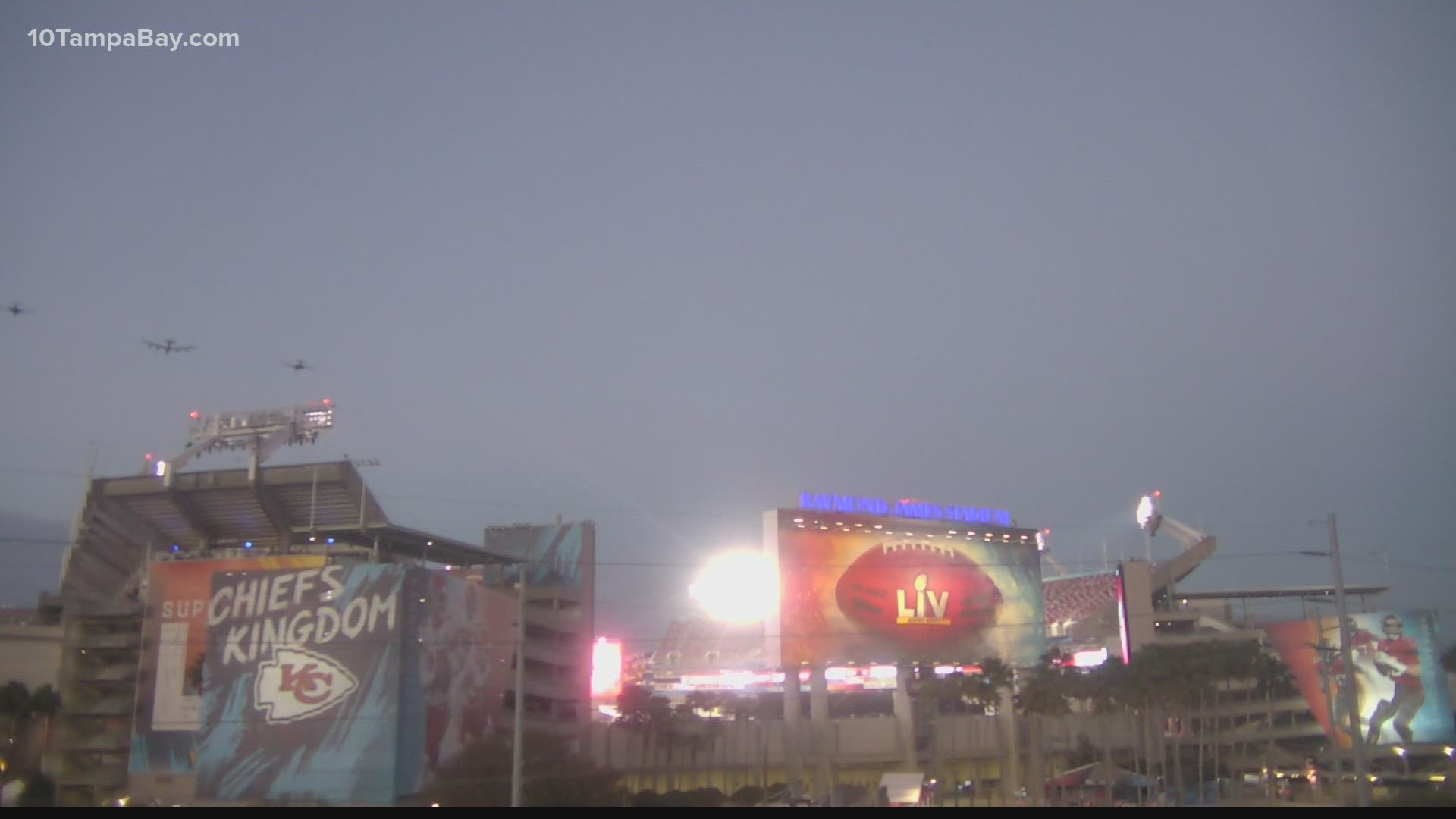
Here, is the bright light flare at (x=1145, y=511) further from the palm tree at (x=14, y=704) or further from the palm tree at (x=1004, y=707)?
the palm tree at (x=14, y=704)

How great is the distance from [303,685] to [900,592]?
137 feet

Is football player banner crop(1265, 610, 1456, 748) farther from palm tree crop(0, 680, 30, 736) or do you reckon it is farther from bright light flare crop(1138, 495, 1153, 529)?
palm tree crop(0, 680, 30, 736)

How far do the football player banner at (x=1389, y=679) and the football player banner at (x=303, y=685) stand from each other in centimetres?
7995

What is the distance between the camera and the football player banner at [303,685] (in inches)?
2318

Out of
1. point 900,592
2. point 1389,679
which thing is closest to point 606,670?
point 900,592

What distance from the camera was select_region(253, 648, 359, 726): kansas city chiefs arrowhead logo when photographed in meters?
60.0

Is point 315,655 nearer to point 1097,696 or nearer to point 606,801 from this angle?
point 606,801

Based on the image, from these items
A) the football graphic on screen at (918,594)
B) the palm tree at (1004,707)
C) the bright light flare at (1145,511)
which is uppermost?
the bright light flare at (1145,511)

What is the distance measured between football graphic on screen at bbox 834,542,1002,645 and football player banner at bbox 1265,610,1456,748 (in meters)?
35.6

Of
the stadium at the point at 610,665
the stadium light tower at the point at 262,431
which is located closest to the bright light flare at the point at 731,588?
the stadium at the point at 610,665

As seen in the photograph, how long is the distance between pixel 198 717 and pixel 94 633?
1409 cm

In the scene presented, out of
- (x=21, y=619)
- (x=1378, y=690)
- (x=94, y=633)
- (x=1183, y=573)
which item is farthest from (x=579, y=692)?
(x=1378, y=690)

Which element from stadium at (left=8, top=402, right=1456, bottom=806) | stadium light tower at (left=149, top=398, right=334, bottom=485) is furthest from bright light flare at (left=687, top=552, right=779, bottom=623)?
stadium light tower at (left=149, top=398, right=334, bottom=485)

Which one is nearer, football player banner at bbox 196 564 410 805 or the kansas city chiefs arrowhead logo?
football player banner at bbox 196 564 410 805
